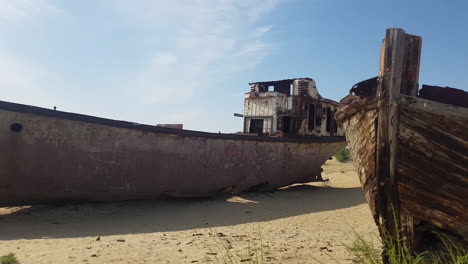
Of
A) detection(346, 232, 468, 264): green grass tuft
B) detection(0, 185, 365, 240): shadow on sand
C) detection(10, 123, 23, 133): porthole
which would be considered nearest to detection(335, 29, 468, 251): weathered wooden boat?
detection(346, 232, 468, 264): green grass tuft

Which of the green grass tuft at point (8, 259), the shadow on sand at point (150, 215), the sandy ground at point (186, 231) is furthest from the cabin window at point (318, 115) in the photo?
the green grass tuft at point (8, 259)

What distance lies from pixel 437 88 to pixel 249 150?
5490 mm

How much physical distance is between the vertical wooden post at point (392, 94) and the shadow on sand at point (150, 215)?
3.08 metres

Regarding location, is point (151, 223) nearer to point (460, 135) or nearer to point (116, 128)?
point (116, 128)

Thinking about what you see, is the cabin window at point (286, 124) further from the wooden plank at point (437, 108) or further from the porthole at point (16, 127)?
the wooden plank at point (437, 108)

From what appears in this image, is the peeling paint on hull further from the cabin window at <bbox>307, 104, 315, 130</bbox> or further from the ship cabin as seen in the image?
the cabin window at <bbox>307, 104, 315, 130</bbox>

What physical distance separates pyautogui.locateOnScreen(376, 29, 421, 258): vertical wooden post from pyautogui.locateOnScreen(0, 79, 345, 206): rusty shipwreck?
4.67 m

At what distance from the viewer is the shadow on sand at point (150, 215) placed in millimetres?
5039

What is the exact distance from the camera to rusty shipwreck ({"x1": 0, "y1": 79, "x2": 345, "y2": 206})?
5.52 meters

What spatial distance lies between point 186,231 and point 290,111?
22.6 feet

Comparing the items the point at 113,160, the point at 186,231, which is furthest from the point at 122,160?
the point at 186,231

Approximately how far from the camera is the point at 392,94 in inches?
122

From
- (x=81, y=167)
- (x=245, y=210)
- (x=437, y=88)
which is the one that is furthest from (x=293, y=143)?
(x=437, y=88)

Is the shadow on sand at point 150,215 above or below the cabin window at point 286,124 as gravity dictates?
below
